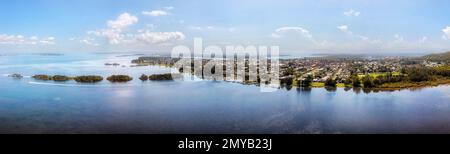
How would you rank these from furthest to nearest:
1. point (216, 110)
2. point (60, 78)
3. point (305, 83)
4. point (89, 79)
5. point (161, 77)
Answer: point (161, 77), point (60, 78), point (89, 79), point (305, 83), point (216, 110)

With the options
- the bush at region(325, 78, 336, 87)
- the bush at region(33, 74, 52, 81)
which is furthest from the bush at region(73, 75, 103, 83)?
the bush at region(325, 78, 336, 87)

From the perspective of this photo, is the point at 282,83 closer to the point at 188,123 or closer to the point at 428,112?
the point at 428,112

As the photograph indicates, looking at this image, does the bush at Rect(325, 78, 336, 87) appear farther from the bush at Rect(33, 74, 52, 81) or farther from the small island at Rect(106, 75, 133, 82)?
the bush at Rect(33, 74, 52, 81)

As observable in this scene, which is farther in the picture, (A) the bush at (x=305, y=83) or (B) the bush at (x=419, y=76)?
(B) the bush at (x=419, y=76)

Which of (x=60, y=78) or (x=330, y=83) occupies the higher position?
(x=60, y=78)

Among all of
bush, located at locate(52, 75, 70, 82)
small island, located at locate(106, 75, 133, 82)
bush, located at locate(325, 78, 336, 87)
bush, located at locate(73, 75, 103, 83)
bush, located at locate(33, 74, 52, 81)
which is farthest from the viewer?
bush, located at locate(33, 74, 52, 81)

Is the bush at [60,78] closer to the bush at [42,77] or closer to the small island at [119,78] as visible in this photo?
the bush at [42,77]

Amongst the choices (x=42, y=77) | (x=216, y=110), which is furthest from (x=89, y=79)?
(x=216, y=110)

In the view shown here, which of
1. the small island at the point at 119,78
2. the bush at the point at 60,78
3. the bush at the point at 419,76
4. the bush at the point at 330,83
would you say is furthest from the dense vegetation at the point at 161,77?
the bush at the point at 419,76

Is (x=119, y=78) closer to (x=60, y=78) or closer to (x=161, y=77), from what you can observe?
(x=161, y=77)

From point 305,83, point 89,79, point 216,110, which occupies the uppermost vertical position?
point 89,79
